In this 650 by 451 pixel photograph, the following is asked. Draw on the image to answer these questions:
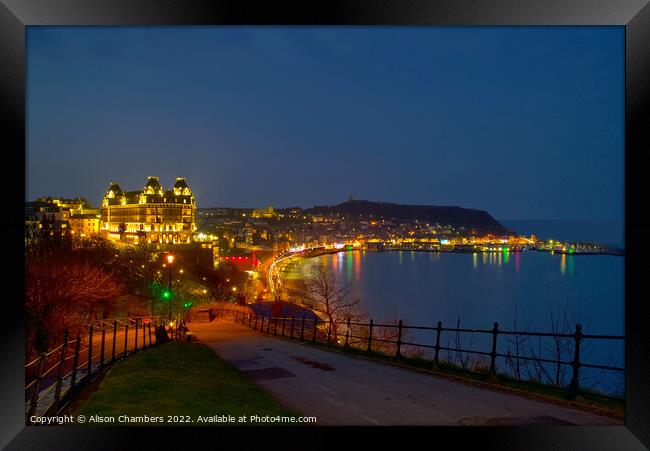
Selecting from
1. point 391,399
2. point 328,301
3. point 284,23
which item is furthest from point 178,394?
point 328,301

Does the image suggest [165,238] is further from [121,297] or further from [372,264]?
[372,264]

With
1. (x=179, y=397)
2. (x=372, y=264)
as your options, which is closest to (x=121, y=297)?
(x=179, y=397)

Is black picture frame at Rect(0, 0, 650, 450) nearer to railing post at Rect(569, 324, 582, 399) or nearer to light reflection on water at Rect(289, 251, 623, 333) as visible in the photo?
railing post at Rect(569, 324, 582, 399)

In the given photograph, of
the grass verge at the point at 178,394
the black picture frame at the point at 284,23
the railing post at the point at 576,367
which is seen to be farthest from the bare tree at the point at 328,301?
the black picture frame at the point at 284,23

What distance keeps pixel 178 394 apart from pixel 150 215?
40.2 metres

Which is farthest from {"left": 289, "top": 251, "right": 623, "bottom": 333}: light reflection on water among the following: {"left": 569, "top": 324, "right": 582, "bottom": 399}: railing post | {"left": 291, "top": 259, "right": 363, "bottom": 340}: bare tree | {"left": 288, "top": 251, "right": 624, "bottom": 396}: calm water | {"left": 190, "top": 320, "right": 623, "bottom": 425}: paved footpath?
{"left": 569, "top": 324, "right": 582, "bottom": 399}: railing post

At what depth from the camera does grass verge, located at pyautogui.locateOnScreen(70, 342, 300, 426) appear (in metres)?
5.08

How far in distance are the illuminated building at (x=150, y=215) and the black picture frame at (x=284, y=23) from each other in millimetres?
34332

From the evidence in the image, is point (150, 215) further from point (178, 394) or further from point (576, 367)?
point (576, 367)

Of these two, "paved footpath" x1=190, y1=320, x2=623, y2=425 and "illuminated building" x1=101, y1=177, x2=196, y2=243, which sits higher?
"illuminated building" x1=101, y1=177, x2=196, y2=243

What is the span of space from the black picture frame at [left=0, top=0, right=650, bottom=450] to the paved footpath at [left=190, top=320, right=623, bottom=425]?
0.29m

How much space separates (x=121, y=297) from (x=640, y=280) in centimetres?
2014

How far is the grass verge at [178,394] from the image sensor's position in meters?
5.08

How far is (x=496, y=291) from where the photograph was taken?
38875 millimetres
